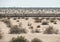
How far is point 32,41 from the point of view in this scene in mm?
19594

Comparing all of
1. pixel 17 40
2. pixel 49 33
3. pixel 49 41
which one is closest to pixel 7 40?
pixel 17 40

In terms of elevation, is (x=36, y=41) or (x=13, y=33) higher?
(x=36, y=41)

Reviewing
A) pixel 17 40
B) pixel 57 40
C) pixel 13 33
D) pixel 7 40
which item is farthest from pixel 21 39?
pixel 13 33

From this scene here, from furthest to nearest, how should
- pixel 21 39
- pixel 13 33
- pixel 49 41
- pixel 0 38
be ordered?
pixel 13 33 < pixel 0 38 < pixel 49 41 < pixel 21 39

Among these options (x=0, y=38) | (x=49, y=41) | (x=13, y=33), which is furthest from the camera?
(x=13, y=33)

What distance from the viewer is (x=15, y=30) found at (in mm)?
26312

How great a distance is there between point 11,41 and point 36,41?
2329mm

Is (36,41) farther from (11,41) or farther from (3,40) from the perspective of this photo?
(3,40)

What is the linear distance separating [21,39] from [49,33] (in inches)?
294

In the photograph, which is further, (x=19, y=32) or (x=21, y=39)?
(x=19, y=32)

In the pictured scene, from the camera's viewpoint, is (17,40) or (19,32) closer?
(17,40)

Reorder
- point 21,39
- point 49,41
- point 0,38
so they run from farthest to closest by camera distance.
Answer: point 0,38 < point 49,41 < point 21,39

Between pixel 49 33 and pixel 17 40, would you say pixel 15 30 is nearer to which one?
pixel 49 33

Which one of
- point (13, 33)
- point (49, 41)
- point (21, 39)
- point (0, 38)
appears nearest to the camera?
point (21, 39)
